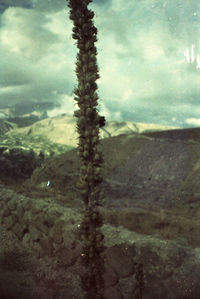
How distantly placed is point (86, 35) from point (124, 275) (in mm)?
9712

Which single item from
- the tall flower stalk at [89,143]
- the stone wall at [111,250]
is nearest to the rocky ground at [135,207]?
the stone wall at [111,250]

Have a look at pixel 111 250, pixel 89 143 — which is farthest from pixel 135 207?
pixel 89 143

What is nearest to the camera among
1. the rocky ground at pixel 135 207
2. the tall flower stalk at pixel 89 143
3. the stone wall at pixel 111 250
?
the tall flower stalk at pixel 89 143

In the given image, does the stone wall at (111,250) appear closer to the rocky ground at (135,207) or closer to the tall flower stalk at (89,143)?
the rocky ground at (135,207)

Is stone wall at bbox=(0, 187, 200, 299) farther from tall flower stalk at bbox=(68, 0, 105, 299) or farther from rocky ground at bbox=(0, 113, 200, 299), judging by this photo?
tall flower stalk at bbox=(68, 0, 105, 299)

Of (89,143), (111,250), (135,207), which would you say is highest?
(89,143)

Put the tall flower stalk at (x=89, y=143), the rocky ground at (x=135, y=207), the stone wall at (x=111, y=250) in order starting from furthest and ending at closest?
the rocky ground at (x=135, y=207) → the stone wall at (x=111, y=250) → the tall flower stalk at (x=89, y=143)

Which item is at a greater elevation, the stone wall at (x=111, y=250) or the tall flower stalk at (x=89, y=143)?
the tall flower stalk at (x=89, y=143)

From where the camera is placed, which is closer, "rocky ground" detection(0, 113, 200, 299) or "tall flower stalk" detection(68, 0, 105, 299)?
"tall flower stalk" detection(68, 0, 105, 299)

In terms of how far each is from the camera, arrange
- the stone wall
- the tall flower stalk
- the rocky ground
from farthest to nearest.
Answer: the rocky ground < the stone wall < the tall flower stalk

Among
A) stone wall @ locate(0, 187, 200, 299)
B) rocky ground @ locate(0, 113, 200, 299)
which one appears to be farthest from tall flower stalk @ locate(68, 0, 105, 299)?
stone wall @ locate(0, 187, 200, 299)

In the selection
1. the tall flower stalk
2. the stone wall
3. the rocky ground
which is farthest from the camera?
the rocky ground

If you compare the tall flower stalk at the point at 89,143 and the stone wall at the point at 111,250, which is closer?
the tall flower stalk at the point at 89,143

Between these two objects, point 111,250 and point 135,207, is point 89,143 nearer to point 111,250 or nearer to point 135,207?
point 111,250
